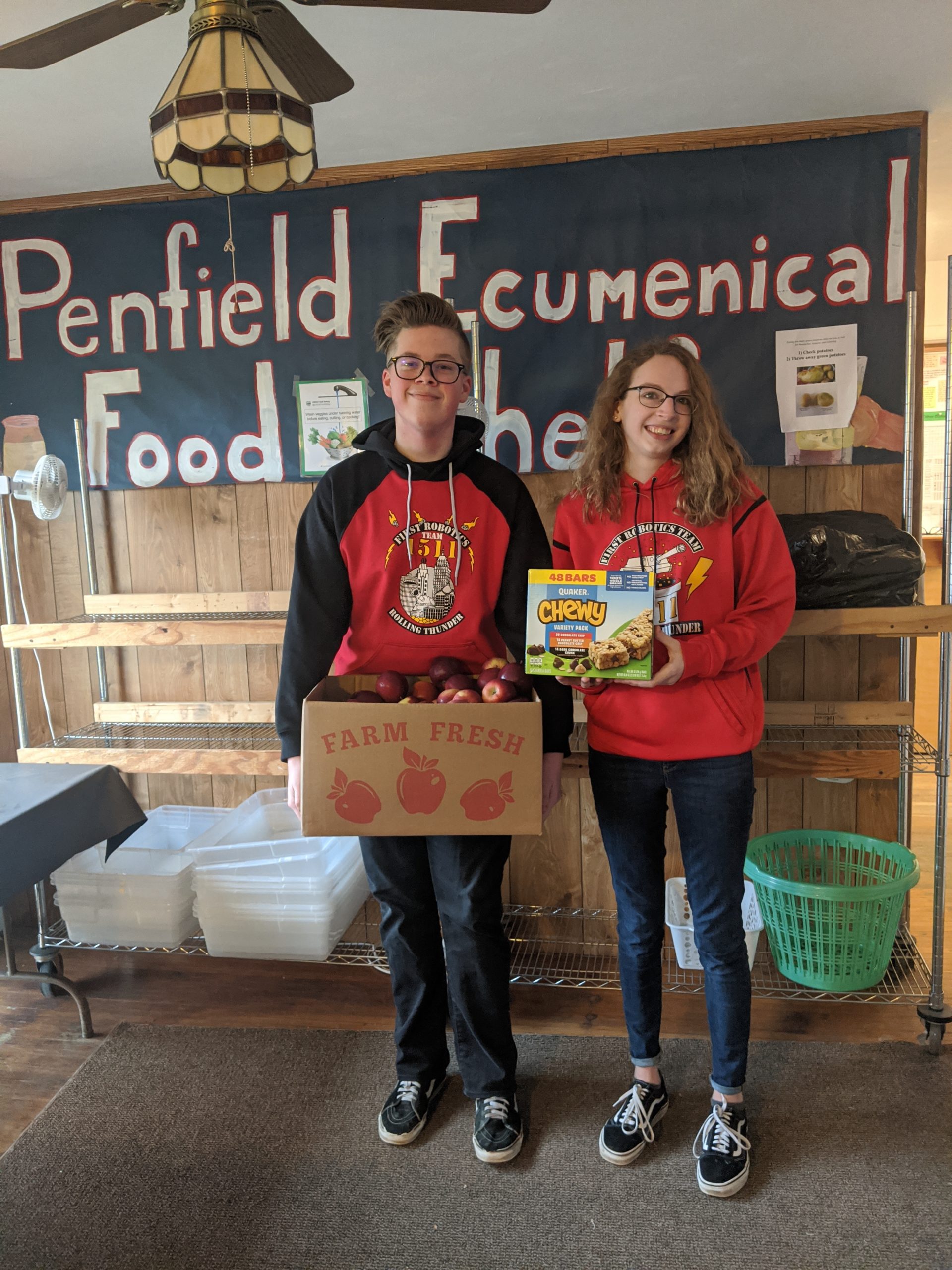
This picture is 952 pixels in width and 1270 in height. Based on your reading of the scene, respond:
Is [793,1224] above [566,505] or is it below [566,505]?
below

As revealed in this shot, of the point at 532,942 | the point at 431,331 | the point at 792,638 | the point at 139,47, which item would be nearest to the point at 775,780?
the point at 792,638

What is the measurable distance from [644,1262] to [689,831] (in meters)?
0.76

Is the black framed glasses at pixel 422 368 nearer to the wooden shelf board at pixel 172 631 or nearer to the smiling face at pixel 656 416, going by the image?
the smiling face at pixel 656 416

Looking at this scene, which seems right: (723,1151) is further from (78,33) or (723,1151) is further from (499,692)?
(78,33)

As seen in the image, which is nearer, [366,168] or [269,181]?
[269,181]

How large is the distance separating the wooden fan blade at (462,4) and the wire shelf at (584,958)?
2118 mm

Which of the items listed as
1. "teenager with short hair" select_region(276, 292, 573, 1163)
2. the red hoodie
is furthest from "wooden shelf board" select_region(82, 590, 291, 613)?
the red hoodie

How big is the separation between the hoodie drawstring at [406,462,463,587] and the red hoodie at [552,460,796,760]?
0.86ft

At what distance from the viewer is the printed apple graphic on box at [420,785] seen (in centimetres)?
152

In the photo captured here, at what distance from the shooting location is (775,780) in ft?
8.39

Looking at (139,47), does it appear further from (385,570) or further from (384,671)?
(384,671)

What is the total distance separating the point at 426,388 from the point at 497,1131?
1494 mm

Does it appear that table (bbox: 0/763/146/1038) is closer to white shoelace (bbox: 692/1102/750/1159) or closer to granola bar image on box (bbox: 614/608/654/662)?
granola bar image on box (bbox: 614/608/654/662)

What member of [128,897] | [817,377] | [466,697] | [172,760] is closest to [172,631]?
[172,760]
